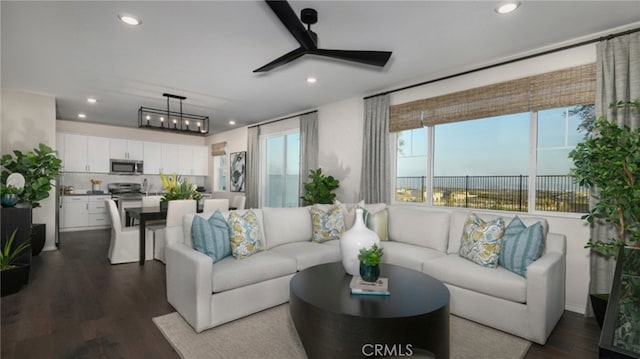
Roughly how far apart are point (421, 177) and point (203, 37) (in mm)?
3180

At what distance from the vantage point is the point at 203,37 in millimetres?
2889

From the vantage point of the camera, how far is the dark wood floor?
210cm

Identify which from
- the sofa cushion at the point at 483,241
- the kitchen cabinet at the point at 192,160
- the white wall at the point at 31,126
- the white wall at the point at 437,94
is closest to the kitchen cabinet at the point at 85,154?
the kitchen cabinet at the point at 192,160

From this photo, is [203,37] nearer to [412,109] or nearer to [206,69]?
[206,69]

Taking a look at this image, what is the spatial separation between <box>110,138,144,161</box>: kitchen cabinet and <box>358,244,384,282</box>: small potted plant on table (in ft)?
24.8

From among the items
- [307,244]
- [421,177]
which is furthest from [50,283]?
[421,177]

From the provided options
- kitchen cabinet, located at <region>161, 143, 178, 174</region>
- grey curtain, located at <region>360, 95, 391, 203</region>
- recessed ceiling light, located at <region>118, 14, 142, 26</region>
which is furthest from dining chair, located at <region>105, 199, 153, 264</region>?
kitchen cabinet, located at <region>161, 143, 178, 174</region>

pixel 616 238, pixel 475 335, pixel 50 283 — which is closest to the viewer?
pixel 475 335

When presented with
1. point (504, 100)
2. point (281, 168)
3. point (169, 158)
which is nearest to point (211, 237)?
point (504, 100)

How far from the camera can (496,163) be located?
11.8 feet

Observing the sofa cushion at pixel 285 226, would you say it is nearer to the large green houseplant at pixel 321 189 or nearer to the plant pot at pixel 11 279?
the large green houseplant at pixel 321 189

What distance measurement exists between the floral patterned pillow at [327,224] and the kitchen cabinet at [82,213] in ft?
17.7

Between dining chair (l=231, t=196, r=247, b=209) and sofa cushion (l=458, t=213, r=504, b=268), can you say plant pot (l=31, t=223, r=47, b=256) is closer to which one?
dining chair (l=231, t=196, r=247, b=209)

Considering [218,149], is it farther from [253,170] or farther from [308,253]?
[308,253]
